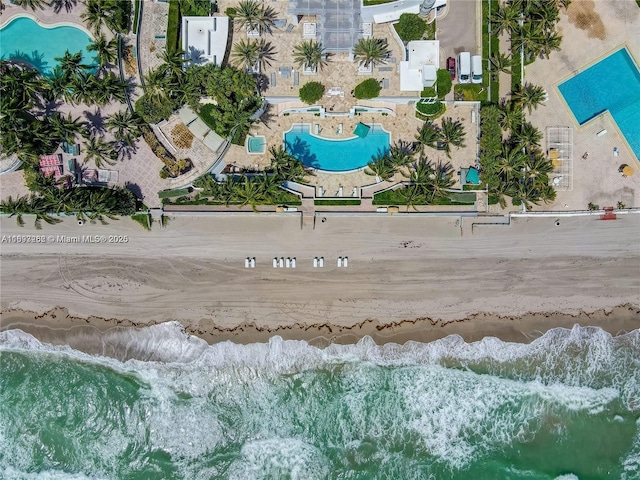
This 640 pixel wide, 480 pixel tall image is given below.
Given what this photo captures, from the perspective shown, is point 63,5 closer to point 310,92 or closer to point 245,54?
point 245,54

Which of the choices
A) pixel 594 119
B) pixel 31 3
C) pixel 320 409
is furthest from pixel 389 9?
pixel 320 409

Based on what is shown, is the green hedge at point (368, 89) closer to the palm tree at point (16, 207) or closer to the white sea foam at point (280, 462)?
the palm tree at point (16, 207)

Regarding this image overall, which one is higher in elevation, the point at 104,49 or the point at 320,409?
the point at 104,49

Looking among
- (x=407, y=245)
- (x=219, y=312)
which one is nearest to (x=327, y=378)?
(x=219, y=312)

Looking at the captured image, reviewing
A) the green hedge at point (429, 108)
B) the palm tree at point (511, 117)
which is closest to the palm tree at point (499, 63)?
the palm tree at point (511, 117)

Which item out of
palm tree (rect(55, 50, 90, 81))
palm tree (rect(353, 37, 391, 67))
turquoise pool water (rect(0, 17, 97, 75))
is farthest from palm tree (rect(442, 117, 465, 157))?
palm tree (rect(55, 50, 90, 81))

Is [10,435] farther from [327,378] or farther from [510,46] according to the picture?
[510,46]

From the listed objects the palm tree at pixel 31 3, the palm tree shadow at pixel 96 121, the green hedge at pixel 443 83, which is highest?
the palm tree at pixel 31 3
